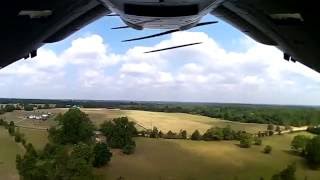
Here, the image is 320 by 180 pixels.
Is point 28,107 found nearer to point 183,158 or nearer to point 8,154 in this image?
point 8,154

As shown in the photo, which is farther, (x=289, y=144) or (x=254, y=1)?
(x=289, y=144)

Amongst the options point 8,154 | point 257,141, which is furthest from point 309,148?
point 8,154

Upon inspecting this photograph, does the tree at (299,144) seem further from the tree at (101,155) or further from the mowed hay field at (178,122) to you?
the tree at (101,155)

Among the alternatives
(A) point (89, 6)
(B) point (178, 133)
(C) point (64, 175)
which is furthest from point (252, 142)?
(A) point (89, 6)

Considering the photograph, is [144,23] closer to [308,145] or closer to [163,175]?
[163,175]

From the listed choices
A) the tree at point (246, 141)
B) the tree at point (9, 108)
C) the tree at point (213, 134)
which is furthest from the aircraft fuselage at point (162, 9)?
the tree at point (9, 108)

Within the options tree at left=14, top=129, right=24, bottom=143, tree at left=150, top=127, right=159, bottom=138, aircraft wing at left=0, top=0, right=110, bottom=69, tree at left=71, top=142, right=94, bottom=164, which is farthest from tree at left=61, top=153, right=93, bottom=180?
aircraft wing at left=0, top=0, right=110, bottom=69
